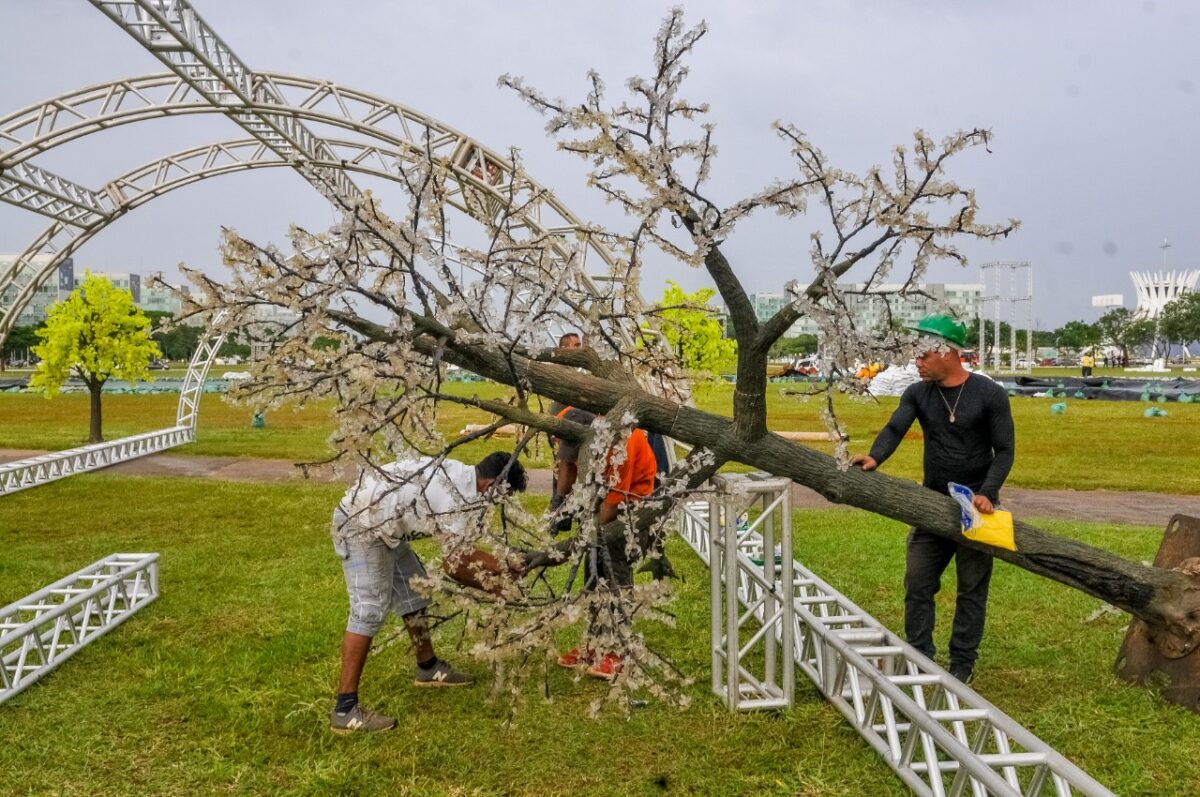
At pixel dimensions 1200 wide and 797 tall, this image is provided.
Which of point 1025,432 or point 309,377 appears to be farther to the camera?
point 1025,432

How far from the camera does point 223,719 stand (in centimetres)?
470

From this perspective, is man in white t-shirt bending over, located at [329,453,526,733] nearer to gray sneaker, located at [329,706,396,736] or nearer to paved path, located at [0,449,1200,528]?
gray sneaker, located at [329,706,396,736]

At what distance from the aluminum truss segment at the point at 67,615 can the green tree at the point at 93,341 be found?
12445mm

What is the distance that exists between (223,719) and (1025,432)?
21.0m

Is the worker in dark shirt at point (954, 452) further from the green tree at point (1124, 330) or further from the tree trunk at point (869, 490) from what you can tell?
the green tree at point (1124, 330)

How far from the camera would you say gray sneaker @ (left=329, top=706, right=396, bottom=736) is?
14.8 feet

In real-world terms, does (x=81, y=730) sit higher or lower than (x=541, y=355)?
lower

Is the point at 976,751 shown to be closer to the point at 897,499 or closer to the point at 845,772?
the point at 845,772

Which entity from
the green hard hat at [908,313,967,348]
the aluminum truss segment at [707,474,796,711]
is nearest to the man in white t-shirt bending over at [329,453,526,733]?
the aluminum truss segment at [707,474,796,711]

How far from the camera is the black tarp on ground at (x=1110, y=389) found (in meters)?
31.8

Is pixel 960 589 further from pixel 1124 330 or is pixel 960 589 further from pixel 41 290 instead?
pixel 1124 330

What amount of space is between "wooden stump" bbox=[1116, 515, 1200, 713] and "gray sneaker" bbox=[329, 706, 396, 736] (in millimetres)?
3927

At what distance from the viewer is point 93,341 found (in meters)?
18.0

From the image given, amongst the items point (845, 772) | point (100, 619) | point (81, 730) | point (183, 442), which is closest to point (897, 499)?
point (845, 772)
